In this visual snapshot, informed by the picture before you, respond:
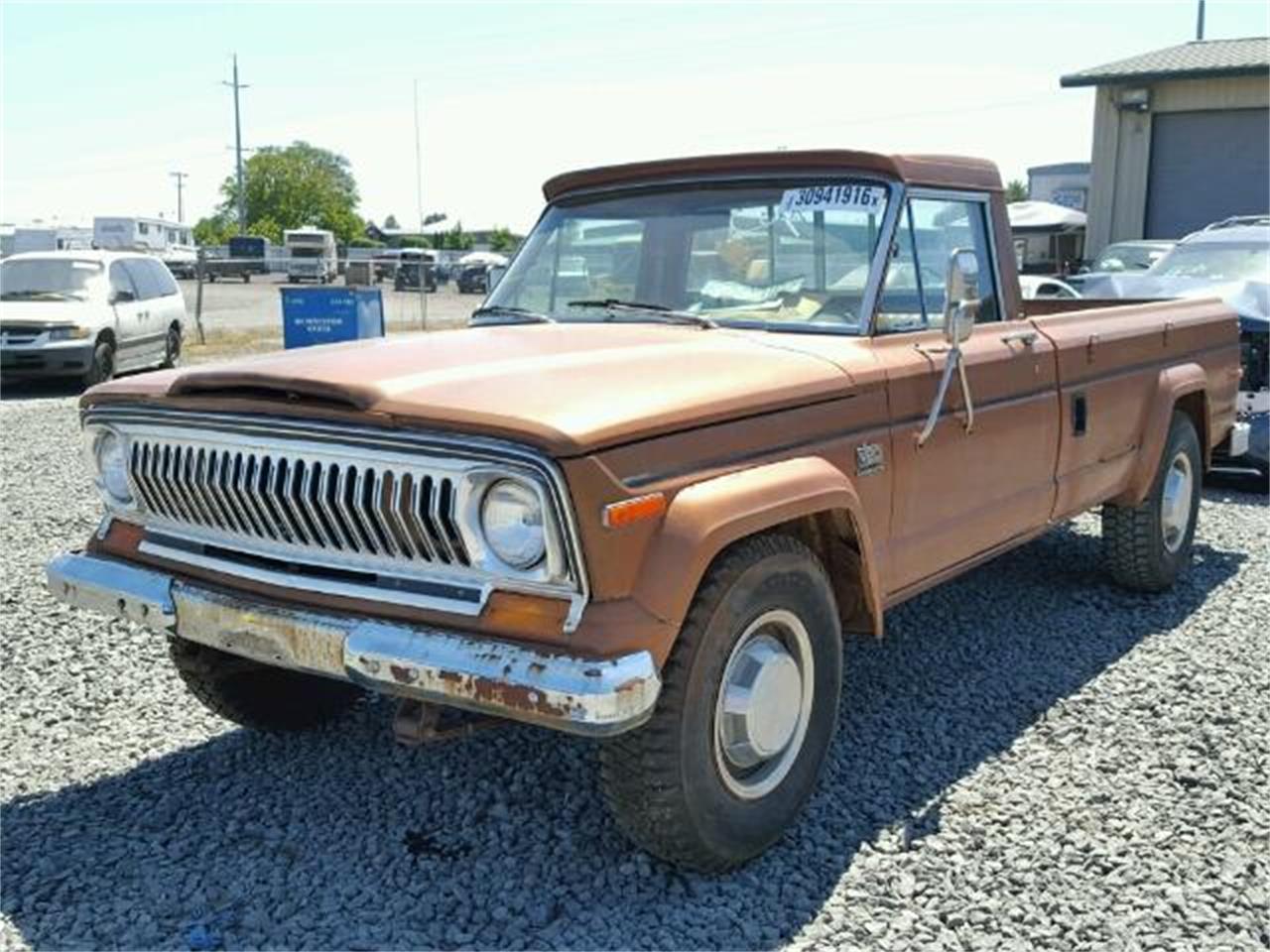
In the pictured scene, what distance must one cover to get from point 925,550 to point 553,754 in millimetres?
1386

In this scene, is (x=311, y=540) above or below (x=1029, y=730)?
above

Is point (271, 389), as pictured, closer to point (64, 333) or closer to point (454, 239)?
point (64, 333)

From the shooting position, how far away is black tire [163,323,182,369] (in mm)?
16223

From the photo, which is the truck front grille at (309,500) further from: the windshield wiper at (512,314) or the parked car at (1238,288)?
the parked car at (1238,288)

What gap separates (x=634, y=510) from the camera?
2902 mm

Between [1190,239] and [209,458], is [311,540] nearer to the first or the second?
[209,458]

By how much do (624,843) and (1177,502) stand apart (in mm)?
Answer: 3817

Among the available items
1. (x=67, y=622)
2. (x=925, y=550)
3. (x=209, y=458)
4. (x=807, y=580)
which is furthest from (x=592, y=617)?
(x=67, y=622)

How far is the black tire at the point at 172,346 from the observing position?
1622cm

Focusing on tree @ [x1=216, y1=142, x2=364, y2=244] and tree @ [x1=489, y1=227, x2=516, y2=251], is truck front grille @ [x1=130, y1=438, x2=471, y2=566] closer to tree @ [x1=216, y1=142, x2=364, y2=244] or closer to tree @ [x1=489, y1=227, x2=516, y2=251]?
tree @ [x1=489, y1=227, x2=516, y2=251]

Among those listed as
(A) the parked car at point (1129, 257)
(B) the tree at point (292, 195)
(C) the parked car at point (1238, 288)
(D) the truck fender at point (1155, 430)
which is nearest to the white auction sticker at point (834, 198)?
(D) the truck fender at point (1155, 430)

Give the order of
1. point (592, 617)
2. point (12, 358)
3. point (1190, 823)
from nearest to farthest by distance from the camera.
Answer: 1. point (592, 617)
2. point (1190, 823)
3. point (12, 358)

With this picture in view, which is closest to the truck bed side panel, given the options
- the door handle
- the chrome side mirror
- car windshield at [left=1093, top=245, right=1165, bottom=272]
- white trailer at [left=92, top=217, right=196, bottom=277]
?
the door handle

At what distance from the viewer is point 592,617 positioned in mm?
2844
